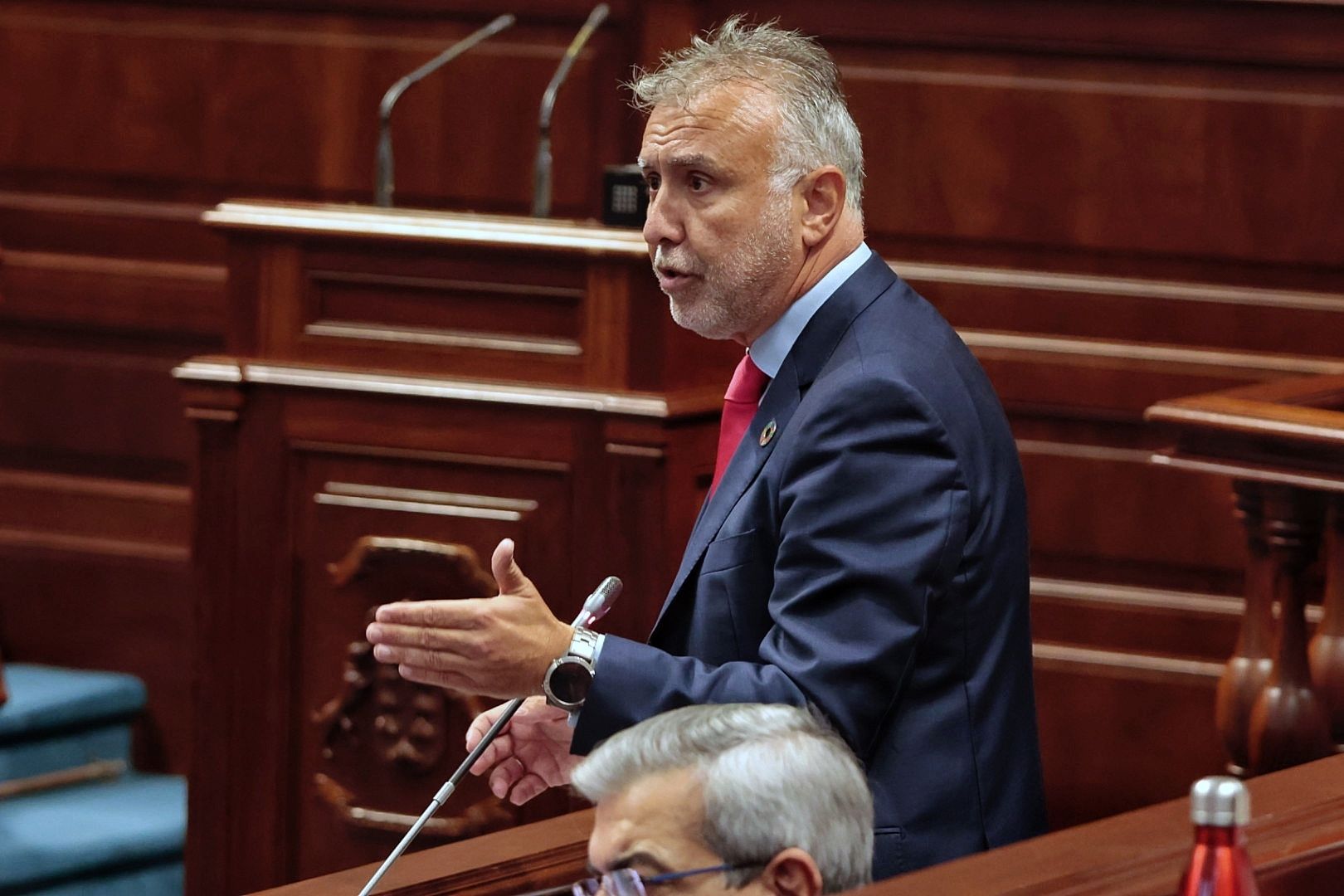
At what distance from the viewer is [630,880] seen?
62.5 inches

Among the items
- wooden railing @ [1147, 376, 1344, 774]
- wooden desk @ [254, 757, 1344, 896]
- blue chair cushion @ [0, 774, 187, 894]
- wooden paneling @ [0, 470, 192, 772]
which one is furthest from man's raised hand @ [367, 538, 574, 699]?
wooden paneling @ [0, 470, 192, 772]

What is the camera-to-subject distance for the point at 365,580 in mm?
3455

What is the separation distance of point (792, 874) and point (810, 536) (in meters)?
0.42

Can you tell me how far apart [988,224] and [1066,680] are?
933mm

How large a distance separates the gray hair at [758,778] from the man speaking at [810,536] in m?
0.21

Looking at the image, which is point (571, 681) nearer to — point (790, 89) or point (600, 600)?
point (600, 600)

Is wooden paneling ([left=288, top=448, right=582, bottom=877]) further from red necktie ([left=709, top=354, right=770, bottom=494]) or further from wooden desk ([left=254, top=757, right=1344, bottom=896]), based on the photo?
wooden desk ([left=254, top=757, right=1344, bottom=896])

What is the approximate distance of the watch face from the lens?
1990 mm

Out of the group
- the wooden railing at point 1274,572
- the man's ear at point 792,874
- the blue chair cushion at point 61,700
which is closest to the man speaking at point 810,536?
the man's ear at point 792,874

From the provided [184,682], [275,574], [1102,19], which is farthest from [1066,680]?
[184,682]

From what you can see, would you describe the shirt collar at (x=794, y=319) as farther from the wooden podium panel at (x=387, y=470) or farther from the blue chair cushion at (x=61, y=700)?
the blue chair cushion at (x=61, y=700)

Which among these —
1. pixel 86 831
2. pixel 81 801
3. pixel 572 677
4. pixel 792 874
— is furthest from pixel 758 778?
pixel 81 801

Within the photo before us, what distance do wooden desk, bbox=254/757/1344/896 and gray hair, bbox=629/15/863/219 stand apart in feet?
2.55

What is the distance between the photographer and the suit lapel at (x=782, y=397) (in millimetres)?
2119
